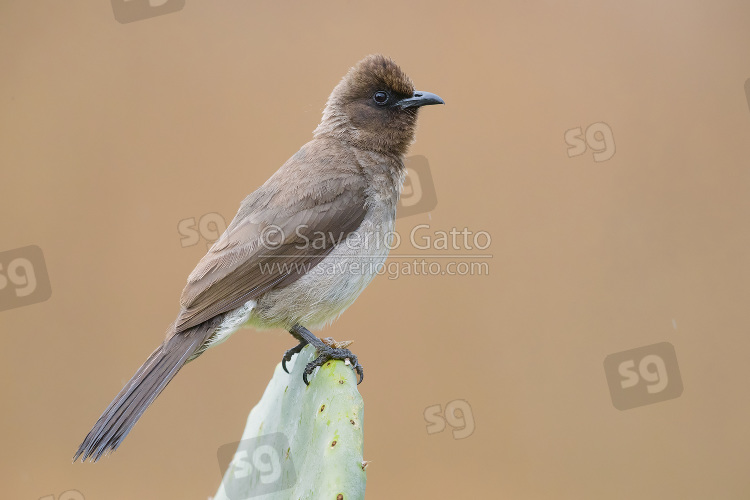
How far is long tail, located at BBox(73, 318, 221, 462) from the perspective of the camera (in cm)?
240

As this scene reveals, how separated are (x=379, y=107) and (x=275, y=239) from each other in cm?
100

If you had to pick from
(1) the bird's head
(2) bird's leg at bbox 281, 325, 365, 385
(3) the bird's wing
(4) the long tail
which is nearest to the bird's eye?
(1) the bird's head

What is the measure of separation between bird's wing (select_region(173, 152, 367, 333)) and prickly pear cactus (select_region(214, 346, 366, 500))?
375mm

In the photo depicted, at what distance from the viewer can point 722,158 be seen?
13.9 ft

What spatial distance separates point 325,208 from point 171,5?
1.98 meters

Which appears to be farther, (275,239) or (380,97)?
(380,97)

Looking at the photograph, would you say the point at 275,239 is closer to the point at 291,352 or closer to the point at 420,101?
the point at 291,352

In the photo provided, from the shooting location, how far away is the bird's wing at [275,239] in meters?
2.92

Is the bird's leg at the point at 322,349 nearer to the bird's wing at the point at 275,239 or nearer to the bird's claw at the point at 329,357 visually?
the bird's claw at the point at 329,357

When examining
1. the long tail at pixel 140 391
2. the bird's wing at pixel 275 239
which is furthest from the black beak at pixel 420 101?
the long tail at pixel 140 391

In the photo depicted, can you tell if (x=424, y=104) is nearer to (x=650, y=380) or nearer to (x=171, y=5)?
(x=171, y=5)

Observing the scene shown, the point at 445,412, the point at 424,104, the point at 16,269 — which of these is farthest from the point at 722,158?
the point at 16,269

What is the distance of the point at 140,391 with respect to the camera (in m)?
2.56

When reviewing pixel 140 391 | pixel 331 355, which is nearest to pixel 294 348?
pixel 331 355
